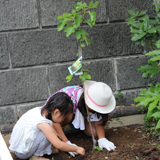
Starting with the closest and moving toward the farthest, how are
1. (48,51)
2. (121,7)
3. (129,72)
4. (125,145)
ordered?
(125,145)
(48,51)
(121,7)
(129,72)

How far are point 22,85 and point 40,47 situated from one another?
612 millimetres

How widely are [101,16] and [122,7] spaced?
1.19ft

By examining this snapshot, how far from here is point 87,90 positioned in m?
2.29

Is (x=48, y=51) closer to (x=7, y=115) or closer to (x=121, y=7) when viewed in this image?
(x=7, y=115)

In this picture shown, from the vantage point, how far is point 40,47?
2.99 meters

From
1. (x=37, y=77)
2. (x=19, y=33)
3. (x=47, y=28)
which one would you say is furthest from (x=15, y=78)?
(x=47, y=28)

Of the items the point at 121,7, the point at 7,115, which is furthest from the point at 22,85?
the point at 121,7

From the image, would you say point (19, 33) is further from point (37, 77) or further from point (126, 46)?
point (126, 46)

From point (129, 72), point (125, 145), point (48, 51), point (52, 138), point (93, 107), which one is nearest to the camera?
point (52, 138)

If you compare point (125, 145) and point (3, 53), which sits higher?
point (3, 53)

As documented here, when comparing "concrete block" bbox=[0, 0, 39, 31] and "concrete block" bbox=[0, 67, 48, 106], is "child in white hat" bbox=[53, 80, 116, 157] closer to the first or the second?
"concrete block" bbox=[0, 67, 48, 106]

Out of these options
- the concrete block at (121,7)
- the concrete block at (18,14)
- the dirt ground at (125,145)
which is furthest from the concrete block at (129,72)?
the concrete block at (18,14)

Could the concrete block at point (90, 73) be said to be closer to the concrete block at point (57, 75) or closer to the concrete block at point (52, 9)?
the concrete block at point (57, 75)

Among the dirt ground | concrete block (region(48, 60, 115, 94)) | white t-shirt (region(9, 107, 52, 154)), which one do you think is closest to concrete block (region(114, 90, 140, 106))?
concrete block (region(48, 60, 115, 94))
